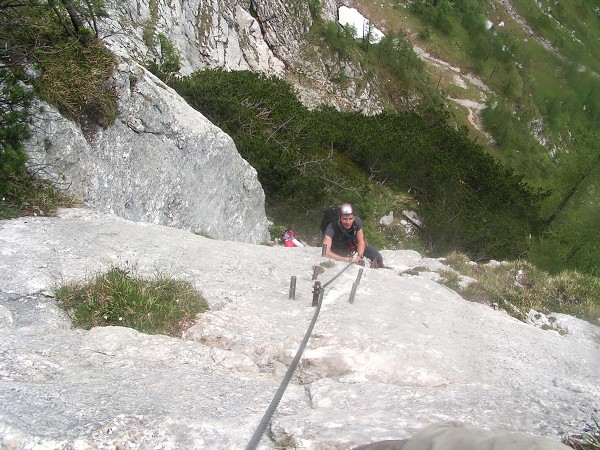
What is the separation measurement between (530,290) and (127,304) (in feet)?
27.6

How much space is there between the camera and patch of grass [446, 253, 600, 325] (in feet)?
29.4

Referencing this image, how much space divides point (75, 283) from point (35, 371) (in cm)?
163

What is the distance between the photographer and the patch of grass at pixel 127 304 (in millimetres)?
5020

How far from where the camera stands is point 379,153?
25.7 m

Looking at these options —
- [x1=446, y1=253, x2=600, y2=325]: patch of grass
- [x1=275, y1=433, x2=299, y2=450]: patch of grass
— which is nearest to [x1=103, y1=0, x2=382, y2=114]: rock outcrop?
[x1=446, y1=253, x2=600, y2=325]: patch of grass

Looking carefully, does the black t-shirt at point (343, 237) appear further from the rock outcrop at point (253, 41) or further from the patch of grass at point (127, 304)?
the rock outcrop at point (253, 41)

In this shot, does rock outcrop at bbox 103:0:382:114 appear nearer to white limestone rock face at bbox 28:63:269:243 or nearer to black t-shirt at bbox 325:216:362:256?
white limestone rock face at bbox 28:63:269:243

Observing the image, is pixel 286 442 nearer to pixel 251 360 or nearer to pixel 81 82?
pixel 251 360

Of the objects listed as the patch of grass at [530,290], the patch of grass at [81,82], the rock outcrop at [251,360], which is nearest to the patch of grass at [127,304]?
the rock outcrop at [251,360]

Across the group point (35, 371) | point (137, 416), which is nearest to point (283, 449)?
point (137, 416)

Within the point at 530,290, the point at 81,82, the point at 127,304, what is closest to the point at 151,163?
the point at 81,82

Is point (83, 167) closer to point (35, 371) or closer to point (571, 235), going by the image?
point (35, 371)

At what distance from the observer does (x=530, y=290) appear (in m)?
10.0

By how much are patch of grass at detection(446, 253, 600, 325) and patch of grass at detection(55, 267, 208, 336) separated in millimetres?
5780
